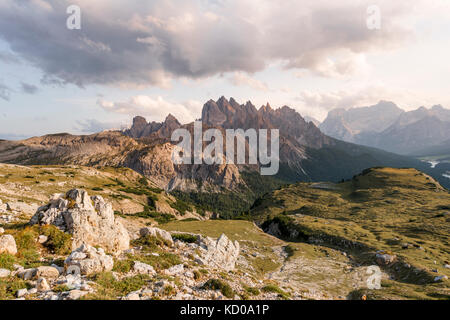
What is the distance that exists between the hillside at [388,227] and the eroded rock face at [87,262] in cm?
3813

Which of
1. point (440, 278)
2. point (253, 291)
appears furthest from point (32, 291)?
point (440, 278)

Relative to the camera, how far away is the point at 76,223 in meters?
23.7

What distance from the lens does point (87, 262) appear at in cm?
1702

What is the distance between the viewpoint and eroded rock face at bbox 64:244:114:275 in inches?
659

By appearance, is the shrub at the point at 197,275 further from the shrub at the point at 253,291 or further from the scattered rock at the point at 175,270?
the shrub at the point at 253,291

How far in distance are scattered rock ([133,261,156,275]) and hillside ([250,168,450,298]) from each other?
112 feet

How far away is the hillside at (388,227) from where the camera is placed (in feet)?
155

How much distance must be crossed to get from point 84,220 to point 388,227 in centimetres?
11540

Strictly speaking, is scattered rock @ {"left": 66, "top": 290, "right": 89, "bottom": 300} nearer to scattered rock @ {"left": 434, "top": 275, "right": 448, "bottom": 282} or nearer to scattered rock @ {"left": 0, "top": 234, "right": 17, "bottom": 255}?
scattered rock @ {"left": 0, "top": 234, "right": 17, "bottom": 255}

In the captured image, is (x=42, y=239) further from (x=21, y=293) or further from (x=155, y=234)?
(x=155, y=234)

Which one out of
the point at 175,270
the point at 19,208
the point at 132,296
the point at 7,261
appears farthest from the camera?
the point at 19,208

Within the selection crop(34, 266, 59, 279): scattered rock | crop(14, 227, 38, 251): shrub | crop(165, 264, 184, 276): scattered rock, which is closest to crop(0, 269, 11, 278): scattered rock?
crop(34, 266, 59, 279): scattered rock
